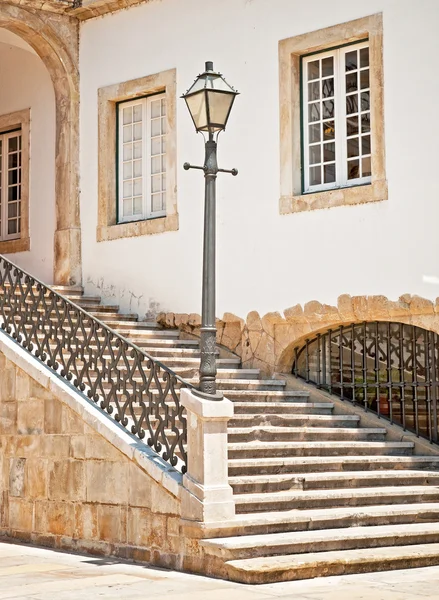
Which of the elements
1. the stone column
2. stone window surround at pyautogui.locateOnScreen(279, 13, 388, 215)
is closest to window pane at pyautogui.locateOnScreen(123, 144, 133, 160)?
stone window surround at pyautogui.locateOnScreen(279, 13, 388, 215)

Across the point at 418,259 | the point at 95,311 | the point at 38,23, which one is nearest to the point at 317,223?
the point at 418,259

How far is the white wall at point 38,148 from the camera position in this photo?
15.5 metres

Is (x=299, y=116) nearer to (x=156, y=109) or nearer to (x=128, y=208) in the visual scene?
(x=156, y=109)

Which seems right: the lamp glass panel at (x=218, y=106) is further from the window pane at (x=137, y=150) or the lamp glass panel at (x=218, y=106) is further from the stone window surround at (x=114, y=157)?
the window pane at (x=137, y=150)

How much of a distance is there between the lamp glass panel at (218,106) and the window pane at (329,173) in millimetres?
3630

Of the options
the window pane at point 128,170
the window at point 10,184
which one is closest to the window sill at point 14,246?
the window at point 10,184

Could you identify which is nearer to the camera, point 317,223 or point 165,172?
point 317,223

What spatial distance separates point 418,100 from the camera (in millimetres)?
11742

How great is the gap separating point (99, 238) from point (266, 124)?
2996mm

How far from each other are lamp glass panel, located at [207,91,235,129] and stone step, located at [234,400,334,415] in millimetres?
3361

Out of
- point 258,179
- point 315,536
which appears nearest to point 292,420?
point 315,536

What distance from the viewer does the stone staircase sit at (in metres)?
8.91

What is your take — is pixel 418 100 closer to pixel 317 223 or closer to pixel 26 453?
pixel 317 223

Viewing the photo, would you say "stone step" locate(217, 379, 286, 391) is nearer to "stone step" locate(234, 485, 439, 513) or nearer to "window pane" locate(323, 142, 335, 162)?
"stone step" locate(234, 485, 439, 513)
